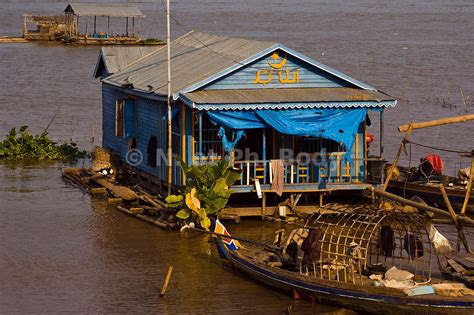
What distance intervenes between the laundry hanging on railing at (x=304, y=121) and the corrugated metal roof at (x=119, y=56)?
7.28 meters

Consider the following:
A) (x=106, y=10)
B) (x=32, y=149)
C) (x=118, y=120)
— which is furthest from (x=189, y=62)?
(x=106, y=10)

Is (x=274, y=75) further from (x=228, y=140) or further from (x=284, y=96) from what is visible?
(x=228, y=140)

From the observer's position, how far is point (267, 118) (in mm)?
23266

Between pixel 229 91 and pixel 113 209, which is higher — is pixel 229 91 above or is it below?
above

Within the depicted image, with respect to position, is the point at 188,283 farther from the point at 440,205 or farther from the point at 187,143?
the point at 440,205

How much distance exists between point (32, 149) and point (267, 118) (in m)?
11.1

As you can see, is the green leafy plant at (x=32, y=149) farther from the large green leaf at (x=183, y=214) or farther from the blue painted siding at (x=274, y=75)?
the large green leaf at (x=183, y=214)

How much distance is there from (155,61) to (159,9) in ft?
293

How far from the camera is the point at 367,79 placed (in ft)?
166

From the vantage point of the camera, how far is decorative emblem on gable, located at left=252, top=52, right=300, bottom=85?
24031 millimetres

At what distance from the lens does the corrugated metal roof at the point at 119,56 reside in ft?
97.8

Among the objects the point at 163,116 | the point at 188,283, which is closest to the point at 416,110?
the point at 163,116

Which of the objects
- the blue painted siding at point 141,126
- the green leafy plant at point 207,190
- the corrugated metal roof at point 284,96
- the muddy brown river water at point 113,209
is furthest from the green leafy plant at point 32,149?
the green leafy plant at point 207,190

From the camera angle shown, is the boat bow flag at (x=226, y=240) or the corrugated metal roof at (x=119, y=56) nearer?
the boat bow flag at (x=226, y=240)
